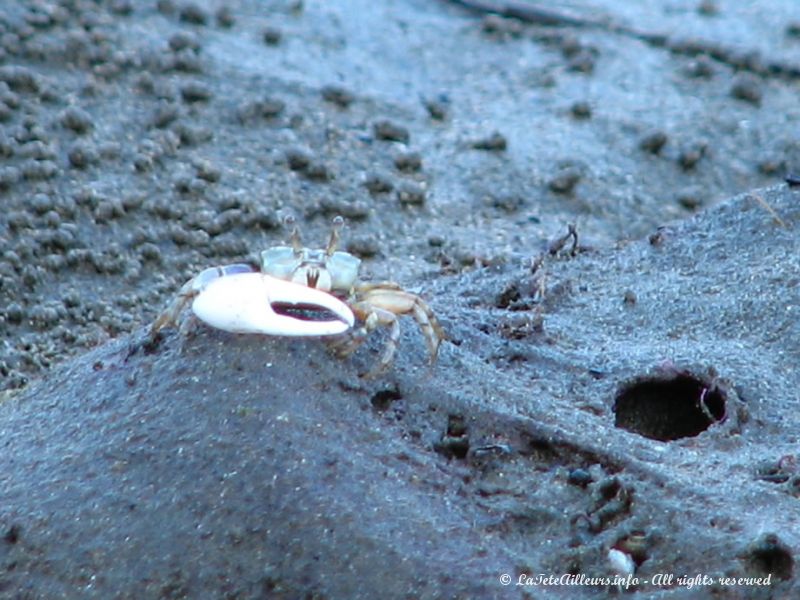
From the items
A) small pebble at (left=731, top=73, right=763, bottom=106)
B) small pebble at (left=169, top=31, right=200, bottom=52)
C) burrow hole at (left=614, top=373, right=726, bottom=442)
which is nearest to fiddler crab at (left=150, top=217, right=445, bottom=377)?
burrow hole at (left=614, top=373, right=726, bottom=442)

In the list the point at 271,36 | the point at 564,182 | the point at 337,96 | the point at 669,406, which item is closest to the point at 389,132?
the point at 337,96

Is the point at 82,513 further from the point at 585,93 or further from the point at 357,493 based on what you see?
the point at 585,93

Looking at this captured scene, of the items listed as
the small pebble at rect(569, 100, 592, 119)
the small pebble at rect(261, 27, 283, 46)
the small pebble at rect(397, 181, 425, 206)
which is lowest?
the small pebble at rect(397, 181, 425, 206)

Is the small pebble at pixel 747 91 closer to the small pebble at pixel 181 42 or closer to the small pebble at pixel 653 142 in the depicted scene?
the small pebble at pixel 653 142

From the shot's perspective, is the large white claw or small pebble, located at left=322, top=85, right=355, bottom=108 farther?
small pebble, located at left=322, top=85, right=355, bottom=108

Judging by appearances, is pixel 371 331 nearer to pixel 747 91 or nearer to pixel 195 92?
pixel 195 92

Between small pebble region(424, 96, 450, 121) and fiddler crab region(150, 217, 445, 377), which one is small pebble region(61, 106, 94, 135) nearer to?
small pebble region(424, 96, 450, 121)

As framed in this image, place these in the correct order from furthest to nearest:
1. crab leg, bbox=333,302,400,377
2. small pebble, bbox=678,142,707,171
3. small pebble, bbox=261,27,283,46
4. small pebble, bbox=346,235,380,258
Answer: small pebble, bbox=261,27,283,46
small pebble, bbox=678,142,707,171
small pebble, bbox=346,235,380,258
crab leg, bbox=333,302,400,377
